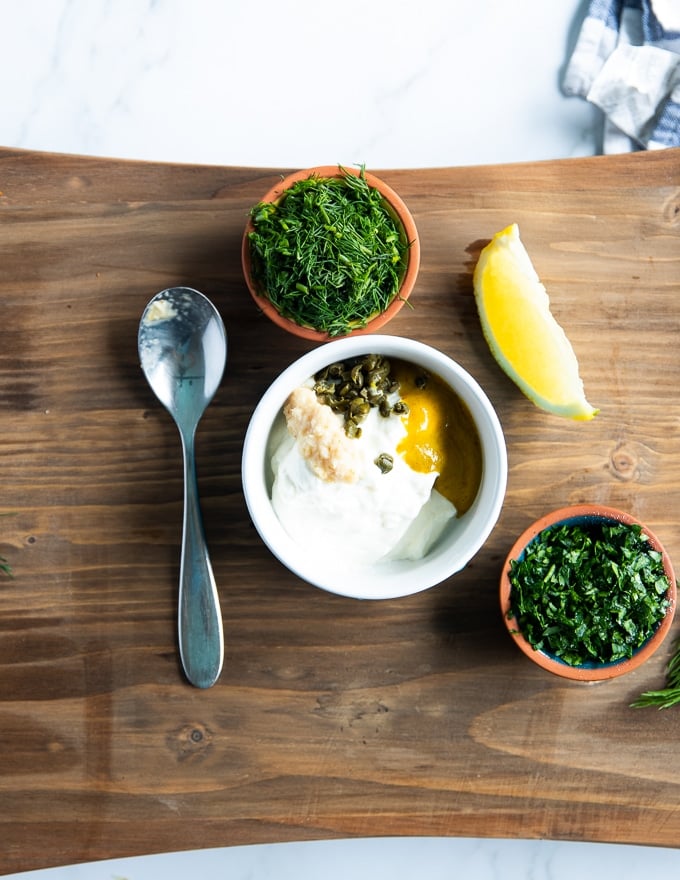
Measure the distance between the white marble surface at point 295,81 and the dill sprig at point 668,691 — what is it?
1399mm

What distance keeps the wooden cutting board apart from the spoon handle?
40 millimetres

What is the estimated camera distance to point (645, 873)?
2.37 meters

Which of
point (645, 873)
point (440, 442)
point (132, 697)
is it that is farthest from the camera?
point (645, 873)

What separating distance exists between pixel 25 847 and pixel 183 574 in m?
0.77

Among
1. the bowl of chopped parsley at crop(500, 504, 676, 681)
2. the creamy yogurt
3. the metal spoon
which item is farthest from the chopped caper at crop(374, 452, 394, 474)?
the metal spoon

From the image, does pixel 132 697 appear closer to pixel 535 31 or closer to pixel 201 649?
pixel 201 649

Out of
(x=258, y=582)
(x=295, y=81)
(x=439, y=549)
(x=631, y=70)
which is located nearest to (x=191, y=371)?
(x=258, y=582)

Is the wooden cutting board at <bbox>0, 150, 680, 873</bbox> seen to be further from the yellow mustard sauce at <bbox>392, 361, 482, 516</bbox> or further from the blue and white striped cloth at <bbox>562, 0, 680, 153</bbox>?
the blue and white striped cloth at <bbox>562, 0, 680, 153</bbox>

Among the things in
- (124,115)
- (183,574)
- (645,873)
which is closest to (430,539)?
(183,574)

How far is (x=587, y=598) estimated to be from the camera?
192 cm

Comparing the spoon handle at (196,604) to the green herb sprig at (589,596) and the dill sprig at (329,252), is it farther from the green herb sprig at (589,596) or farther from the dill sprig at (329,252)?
the green herb sprig at (589,596)

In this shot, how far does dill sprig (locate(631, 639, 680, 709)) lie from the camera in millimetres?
2053

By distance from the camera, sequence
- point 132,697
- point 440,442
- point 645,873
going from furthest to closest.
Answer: point 645,873, point 132,697, point 440,442

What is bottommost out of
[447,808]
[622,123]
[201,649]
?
[447,808]
